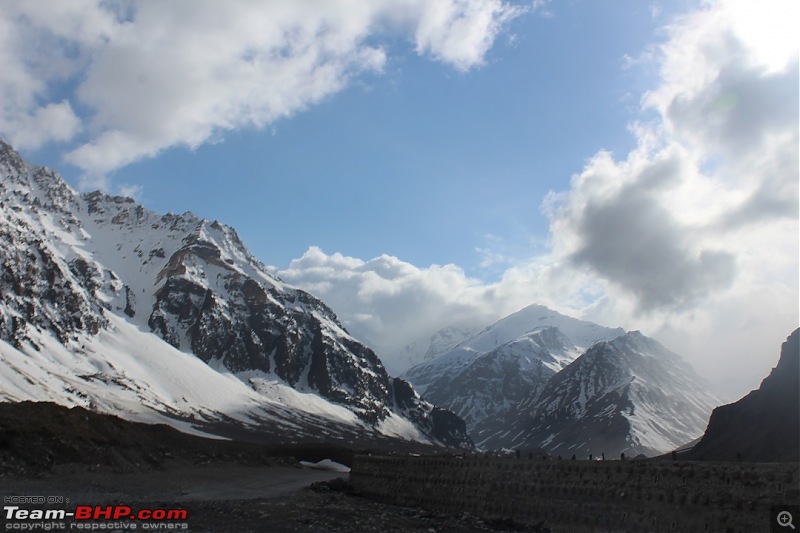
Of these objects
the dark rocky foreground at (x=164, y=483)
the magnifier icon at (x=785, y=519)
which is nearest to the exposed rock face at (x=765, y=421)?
the dark rocky foreground at (x=164, y=483)

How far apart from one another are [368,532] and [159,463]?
118 ft

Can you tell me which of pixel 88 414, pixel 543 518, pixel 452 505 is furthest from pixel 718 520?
pixel 88 414

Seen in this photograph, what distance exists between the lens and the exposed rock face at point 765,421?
97.5 m
